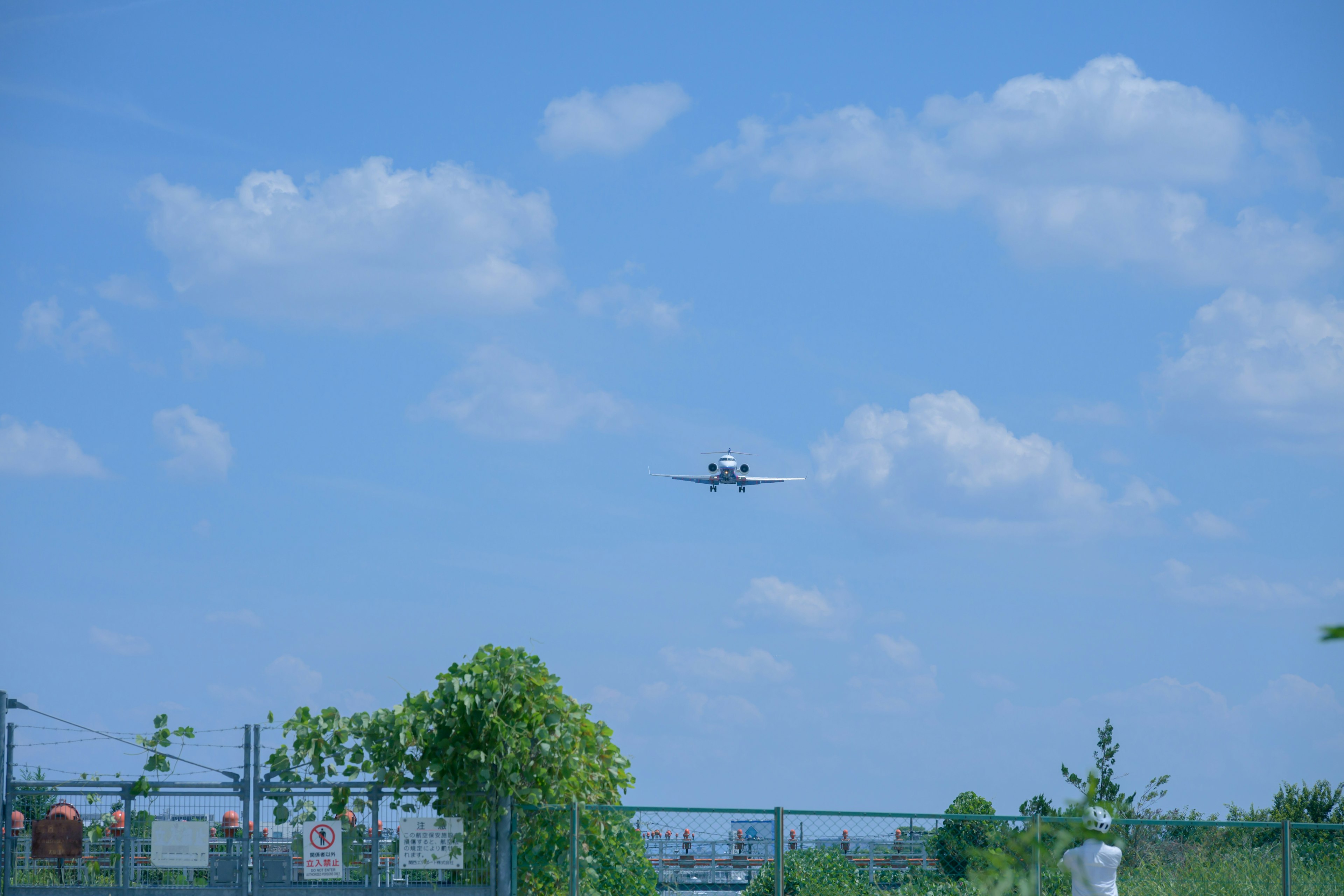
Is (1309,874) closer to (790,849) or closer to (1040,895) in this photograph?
(1040,895)

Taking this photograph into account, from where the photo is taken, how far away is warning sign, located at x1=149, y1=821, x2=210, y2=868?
13.6 m

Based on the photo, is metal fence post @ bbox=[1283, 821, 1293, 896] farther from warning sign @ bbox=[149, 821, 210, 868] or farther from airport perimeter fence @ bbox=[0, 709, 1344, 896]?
warning sign @ bbox=[149, 821, 210, 868]

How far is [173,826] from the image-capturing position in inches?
536

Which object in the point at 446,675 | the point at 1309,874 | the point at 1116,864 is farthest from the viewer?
the point at 446,675

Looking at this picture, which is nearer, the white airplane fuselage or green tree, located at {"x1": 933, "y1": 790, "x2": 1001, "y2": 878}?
green tree, located at {"x1": 933, "y1": 790, "x2": 1001, "y2": 878}

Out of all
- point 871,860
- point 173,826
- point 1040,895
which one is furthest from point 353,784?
point 1040,895

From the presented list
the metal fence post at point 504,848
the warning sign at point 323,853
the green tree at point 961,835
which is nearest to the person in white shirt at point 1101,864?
the green tree at point 961,835

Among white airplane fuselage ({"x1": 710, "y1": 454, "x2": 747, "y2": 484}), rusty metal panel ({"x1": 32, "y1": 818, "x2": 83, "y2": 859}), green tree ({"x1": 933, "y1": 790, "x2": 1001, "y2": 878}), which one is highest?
white airplane fuselage ({"x1": 710, "y1": 454, "x2": 747, "y2": 484})

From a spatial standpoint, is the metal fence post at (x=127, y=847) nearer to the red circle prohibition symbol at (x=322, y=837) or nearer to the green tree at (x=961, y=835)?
the red circle prohibition symbol at (x=322, y=837)

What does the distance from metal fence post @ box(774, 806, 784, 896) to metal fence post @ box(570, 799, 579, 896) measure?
2069 mm

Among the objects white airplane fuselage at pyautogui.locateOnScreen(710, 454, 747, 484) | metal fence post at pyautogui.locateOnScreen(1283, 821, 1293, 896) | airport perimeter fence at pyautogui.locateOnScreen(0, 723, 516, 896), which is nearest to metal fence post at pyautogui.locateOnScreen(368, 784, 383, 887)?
airport perimeter fence at pyautogui.locateOnScreen(0, 723, 516, 896)

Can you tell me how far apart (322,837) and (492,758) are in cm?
196

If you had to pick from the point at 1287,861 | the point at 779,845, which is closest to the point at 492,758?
the point at 779,845

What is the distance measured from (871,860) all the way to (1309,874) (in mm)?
4369
